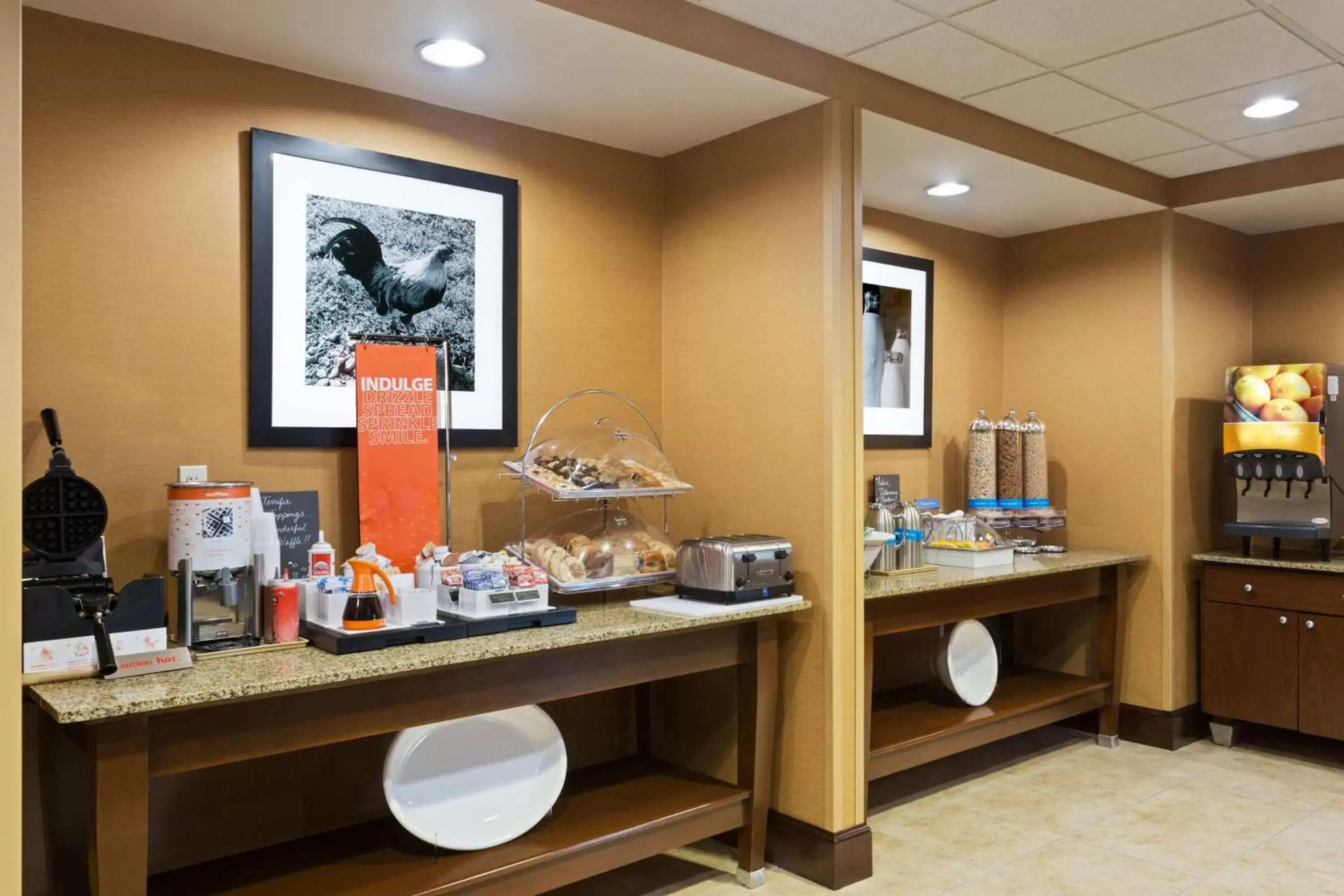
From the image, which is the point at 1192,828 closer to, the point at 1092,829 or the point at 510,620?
the point at 1092,829

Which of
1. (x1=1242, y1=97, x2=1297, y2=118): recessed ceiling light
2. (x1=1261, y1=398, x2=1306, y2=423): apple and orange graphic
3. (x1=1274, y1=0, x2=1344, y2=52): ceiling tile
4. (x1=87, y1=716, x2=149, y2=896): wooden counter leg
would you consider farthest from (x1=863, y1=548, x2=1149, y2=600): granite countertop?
(x1=87, y1=716, x2=149, y2=896): wooden counter leg

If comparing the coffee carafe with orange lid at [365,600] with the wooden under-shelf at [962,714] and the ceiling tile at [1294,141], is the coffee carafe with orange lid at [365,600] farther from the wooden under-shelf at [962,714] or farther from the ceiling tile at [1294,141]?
the ceiling tile at [1294,141]

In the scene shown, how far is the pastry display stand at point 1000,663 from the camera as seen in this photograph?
3.61 metres

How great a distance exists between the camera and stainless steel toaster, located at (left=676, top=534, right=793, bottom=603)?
3.06 metres

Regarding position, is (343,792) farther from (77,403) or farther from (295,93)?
(295,93)

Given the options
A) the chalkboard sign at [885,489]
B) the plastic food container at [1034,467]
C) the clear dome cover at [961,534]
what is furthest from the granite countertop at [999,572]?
the chalkboard sign at [885,489]

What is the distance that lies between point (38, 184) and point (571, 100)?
1.48 meters

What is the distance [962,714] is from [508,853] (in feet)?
6.87

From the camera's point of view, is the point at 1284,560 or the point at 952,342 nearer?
the point at 1284,560

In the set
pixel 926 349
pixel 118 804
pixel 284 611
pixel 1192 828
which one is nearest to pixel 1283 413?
pixel 926 349

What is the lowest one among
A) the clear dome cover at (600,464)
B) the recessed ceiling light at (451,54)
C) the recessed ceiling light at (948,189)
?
the clear dome cover at (600,464)

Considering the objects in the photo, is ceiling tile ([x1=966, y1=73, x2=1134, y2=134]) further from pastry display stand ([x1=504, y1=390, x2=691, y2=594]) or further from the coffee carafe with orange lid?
the coffee carafe with orange lid

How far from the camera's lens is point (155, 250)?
2.70 metres

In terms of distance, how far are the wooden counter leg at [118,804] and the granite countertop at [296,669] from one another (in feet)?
0.25
